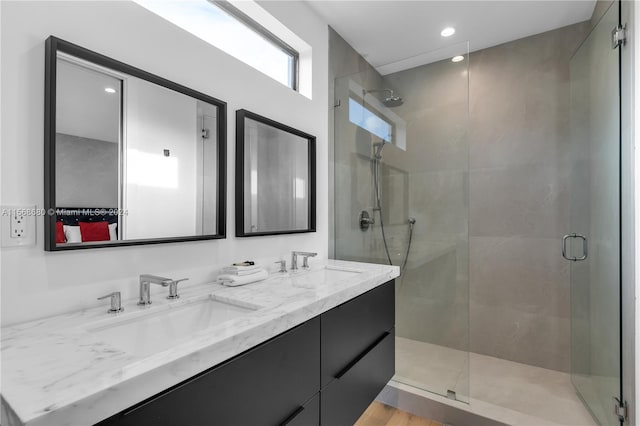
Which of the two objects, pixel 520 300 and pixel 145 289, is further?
pixel 520 300

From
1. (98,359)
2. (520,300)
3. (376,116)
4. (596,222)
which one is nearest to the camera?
(98,359)

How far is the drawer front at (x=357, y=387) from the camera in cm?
125

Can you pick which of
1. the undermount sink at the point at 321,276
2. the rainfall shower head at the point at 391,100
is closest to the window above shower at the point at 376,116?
the rainfall shower head at the point at 391,100

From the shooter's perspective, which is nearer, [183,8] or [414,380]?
[183,8]

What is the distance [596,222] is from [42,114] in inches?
113

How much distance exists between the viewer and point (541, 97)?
2.53m

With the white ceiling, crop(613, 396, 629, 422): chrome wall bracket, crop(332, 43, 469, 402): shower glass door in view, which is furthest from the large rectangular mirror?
crop(613, 396, 629, 422): chrome wall bracket

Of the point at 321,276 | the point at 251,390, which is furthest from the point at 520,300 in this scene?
the point at 251,390

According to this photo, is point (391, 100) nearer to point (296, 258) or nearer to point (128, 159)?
point (296, 258)

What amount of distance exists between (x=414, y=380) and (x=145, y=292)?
5.91 feet

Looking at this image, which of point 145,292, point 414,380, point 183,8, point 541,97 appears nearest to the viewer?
point 145,292

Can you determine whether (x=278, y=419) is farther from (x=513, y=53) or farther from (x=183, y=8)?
(x=513, y=53)

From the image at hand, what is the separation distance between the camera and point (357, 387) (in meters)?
1.44

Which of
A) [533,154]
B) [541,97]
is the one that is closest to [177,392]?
[533,154]
